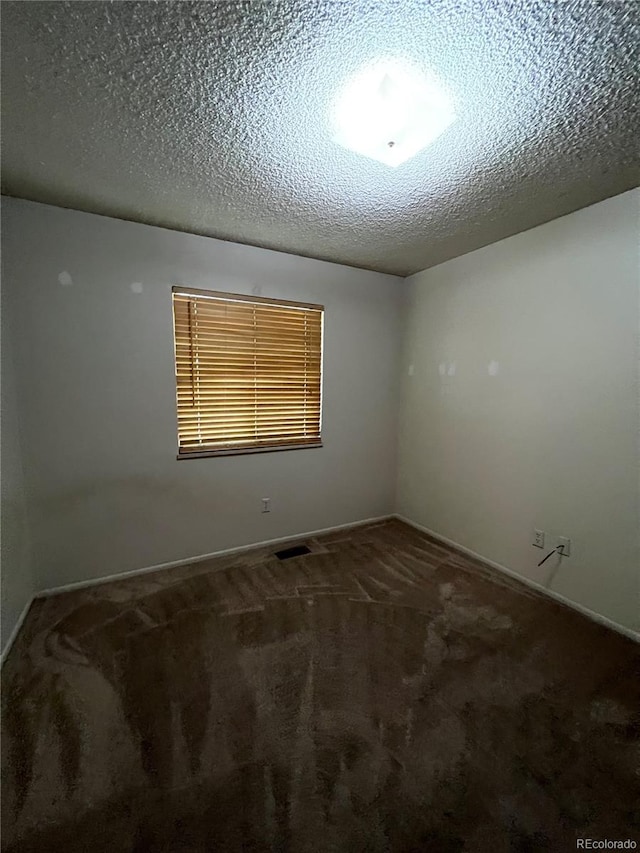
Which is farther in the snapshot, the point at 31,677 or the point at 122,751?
the point at 31,677

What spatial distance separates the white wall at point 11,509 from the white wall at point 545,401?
10.1 feet

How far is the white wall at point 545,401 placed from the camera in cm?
192

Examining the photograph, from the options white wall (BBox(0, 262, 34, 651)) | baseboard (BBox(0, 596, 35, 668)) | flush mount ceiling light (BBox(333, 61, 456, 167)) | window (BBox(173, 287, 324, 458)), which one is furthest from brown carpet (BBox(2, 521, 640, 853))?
flush mount ceiling light (BBox(333, 61, 456, 167))

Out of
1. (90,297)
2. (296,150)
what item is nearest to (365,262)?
(296,150)

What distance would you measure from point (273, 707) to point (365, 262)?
3.18m

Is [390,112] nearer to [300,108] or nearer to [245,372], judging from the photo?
[300,108]

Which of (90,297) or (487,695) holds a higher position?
(90,297)

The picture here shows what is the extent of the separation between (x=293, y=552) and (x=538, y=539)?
6.07 feet

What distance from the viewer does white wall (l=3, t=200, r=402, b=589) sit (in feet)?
6.91

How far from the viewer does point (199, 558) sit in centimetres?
269

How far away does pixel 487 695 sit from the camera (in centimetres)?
153

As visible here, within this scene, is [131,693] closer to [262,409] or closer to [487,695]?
[487,695]

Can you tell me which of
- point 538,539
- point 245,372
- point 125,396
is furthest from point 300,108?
point 538,539

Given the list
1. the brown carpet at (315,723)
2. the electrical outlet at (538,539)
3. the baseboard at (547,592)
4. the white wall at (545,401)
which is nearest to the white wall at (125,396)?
the brown carpet at (315,723)
